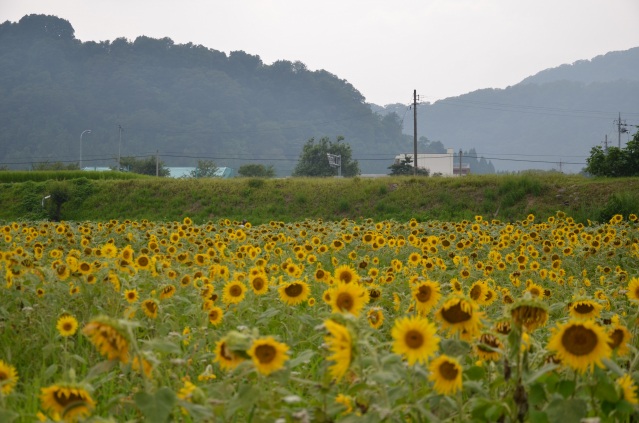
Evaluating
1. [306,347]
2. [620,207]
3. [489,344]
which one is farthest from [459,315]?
[620,207]

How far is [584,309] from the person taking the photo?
2053 millimetres

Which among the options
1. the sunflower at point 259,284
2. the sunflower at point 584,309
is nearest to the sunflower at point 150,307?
the sunflower at point 259,284

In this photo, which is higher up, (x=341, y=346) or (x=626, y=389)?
(x=341, y=346)

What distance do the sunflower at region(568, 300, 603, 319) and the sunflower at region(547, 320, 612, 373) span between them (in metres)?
0.64

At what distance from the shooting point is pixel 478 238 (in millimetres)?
7105

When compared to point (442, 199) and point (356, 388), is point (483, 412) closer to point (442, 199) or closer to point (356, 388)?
point (356, 388)

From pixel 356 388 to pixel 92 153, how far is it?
93.4 metres

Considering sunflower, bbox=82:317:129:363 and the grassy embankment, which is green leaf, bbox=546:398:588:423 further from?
the grassy embankment

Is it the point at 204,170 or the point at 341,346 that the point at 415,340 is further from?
the point at 204,170

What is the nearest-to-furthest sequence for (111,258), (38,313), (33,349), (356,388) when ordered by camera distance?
(356,388)
(33,349)
(38,313)
(111,258)

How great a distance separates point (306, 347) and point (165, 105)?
10799 centimetres

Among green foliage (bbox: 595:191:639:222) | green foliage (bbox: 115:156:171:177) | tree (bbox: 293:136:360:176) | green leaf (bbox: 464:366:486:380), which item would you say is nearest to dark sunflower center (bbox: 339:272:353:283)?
green leaf (bbox: 464:366:486:380)

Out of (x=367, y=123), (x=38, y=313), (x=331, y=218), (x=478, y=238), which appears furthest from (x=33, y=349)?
(x=367, y=123)

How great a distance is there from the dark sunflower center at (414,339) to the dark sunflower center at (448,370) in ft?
0.25
